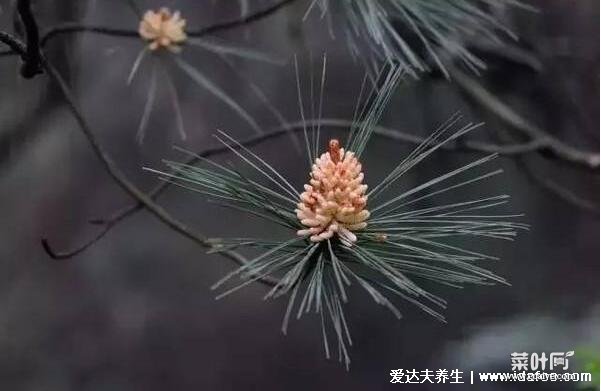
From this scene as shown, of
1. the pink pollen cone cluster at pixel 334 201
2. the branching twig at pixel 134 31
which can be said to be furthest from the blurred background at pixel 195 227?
the pink pollen cone cluster at pixel 334 201

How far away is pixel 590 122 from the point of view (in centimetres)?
98

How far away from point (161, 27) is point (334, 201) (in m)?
0.34

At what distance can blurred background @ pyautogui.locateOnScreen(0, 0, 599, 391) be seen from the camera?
3.02 feet

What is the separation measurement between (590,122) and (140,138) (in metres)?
0.53

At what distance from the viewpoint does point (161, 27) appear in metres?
0.93

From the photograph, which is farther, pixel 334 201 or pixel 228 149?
pixel 228 149

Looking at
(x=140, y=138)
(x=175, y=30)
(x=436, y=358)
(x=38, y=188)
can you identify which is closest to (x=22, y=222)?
(x=38, y=188)

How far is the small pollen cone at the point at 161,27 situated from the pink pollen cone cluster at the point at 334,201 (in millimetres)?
288

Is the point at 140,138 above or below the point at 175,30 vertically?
below

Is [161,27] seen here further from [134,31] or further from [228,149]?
[228,149]

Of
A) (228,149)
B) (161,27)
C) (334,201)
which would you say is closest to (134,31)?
(161,27)

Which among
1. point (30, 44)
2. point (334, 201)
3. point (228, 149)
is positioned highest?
point (30, 44)

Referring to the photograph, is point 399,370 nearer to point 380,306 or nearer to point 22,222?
point 380,306

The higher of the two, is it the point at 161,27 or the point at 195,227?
the point at 161,27
